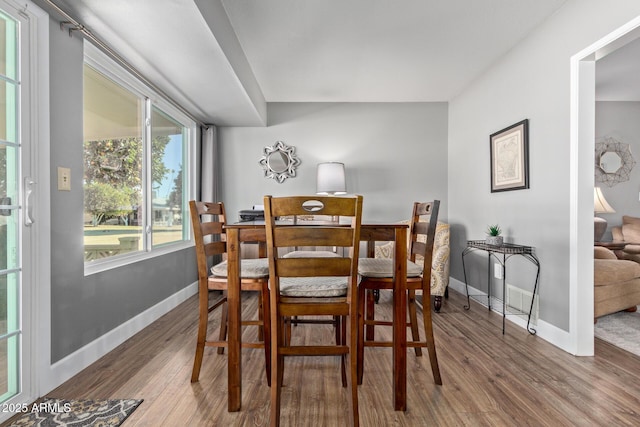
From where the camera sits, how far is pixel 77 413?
1.62m

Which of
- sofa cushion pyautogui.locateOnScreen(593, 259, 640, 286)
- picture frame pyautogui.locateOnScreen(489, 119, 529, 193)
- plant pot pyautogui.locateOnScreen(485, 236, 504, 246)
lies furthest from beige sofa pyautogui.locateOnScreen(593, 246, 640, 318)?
picture frame pyautogui.locateOnScreen(489, 119, 529, 193)

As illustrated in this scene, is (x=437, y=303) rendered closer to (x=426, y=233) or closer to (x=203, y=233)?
(x=426, y=233)

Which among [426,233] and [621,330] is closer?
[426,233]

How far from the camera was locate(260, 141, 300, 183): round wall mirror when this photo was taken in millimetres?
4445

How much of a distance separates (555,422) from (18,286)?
2.61 m

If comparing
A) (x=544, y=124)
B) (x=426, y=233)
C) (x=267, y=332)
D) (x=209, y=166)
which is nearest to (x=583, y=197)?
(x=544, y=124)

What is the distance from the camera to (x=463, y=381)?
6.29 ft

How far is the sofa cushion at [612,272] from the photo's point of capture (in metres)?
2.66

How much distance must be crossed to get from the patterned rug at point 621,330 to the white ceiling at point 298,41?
246 cm

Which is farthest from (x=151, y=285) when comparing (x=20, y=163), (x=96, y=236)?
(x=20, y=163)

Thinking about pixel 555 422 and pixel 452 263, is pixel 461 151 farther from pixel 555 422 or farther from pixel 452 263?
pixel 555 422

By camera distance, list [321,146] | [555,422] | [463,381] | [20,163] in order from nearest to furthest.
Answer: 1. [555,422]
2. [20,163]
3. [463,381]
4. [321,146]

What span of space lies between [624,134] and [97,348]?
6137 mm

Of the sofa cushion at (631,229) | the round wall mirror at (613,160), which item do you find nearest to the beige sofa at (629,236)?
the sofa cushion at (631,229)
